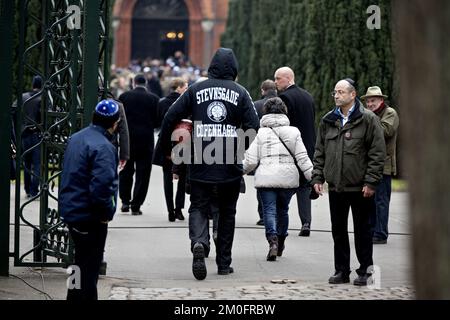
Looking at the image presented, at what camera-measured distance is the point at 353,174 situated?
10.0 metres

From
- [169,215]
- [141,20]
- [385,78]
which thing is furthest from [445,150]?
[141,20]

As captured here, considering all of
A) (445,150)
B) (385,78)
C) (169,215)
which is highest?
(445,150)

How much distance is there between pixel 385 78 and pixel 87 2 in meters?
12.6

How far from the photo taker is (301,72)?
82.3ft

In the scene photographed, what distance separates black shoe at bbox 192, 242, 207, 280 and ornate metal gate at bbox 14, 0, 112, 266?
3.58 ft

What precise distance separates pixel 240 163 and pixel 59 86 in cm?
179

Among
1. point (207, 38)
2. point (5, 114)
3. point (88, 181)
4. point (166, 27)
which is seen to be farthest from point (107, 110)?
point (166, 27)

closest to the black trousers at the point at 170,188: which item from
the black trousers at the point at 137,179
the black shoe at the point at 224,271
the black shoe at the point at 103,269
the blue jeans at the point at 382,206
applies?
the black trousers at the point at 137,179

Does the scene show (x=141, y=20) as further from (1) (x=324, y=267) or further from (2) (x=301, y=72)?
(1) (x=324, y=267)

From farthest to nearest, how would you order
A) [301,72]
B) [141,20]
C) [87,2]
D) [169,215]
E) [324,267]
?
[141,20] < [301,72] < [169,215] < [324,267] < [87,2]

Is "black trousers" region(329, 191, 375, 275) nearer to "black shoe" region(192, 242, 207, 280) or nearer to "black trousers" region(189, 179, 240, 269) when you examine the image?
"black trousers" region(189, 179, 240, 269)

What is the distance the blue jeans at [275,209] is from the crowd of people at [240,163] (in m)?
0.01

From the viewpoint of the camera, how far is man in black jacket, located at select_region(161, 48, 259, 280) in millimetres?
10477

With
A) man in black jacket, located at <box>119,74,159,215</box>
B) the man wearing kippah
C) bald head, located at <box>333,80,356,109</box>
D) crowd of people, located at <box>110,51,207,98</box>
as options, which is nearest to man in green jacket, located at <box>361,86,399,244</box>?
bald head, located at <box>333,80,356,109</box>
